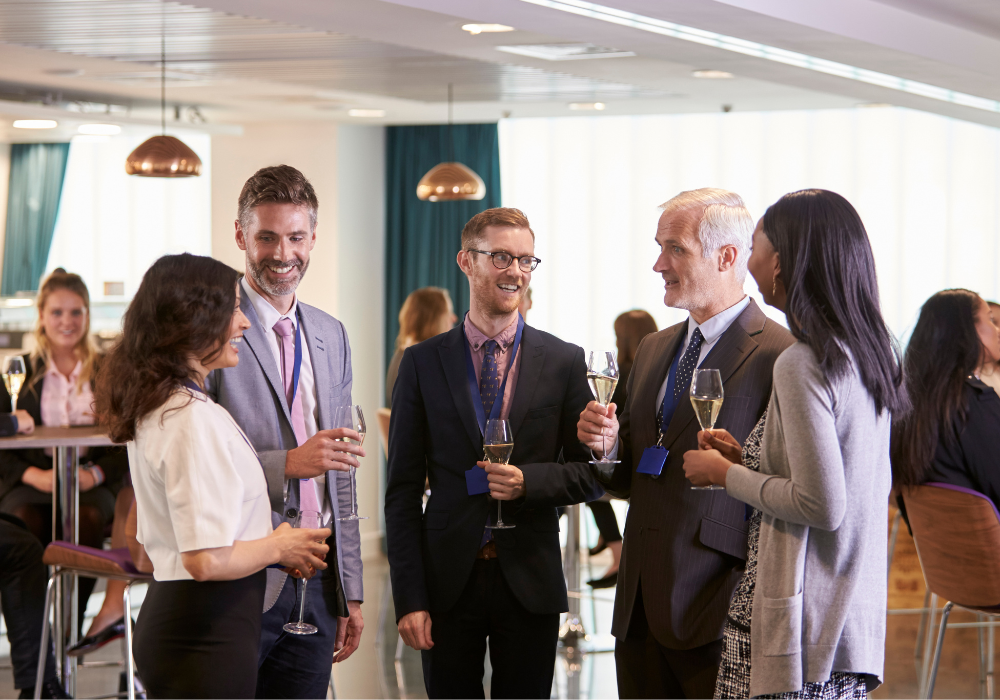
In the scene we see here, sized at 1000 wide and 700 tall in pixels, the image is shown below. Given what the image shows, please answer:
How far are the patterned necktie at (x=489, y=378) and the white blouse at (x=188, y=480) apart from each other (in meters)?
0.71

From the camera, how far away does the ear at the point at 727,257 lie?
239cm

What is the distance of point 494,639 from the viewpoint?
2.46 m

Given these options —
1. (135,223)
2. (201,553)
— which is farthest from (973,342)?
(135,223)

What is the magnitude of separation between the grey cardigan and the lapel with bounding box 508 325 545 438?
660 mm

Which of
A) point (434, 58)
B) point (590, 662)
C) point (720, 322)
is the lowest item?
point (590, 662)

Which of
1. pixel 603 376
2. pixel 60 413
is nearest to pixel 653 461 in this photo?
pixel 603 376

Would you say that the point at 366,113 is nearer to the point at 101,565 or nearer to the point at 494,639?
the point at 101,565

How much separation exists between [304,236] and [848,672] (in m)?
1.54

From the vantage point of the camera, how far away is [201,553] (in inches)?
73.2

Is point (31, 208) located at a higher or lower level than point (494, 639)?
higher

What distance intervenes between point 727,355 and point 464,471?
0.69 metres

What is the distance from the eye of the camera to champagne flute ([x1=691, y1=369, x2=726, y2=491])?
210 centimetres

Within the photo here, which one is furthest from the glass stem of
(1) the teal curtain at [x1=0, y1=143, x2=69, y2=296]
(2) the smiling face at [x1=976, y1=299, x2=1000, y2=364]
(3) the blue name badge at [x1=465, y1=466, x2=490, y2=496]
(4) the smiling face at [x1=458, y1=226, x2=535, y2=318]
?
(1) the teal curtain at [x1=0, y1=143, x2=69, y2=296]

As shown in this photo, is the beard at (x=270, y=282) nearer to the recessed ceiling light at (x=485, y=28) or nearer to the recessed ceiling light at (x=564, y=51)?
the recessed ceiling light at (x=485, y=28)
